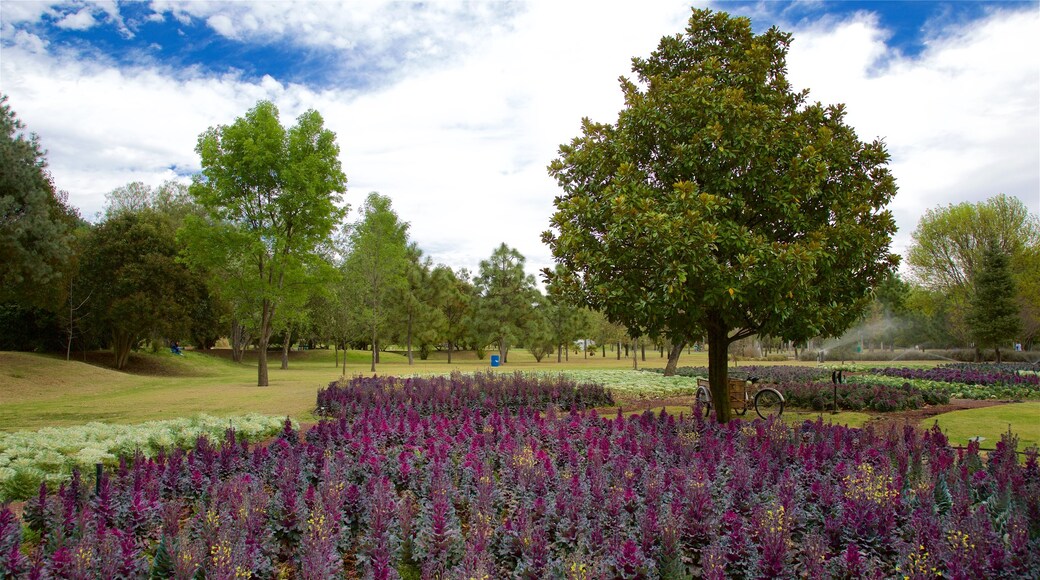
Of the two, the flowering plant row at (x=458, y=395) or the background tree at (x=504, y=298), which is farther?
the background tree at (x=504, y=298)

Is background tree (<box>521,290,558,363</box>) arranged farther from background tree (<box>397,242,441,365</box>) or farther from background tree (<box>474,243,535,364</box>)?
background tree (<box>397,242,441,365</box>)

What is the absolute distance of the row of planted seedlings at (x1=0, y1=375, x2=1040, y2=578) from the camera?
4.35 metres

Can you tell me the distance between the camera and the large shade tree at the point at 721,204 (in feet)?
32.2

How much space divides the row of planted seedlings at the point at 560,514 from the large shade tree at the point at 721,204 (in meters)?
2.67

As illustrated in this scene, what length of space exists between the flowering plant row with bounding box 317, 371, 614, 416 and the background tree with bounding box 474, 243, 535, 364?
3874 cm

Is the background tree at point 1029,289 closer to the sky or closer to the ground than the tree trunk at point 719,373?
closer to the sky

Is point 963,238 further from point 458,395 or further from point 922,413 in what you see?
point 458,395

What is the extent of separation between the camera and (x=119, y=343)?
39.3m

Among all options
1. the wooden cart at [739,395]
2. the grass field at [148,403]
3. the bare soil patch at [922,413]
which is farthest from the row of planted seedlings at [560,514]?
the bare soil patch at [922,413]

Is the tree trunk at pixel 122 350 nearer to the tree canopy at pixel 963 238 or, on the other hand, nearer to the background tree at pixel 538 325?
the background tree at pixel 538 325

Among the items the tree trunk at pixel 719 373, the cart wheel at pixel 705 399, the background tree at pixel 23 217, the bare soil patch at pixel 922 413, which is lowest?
the bare soil patch at pixel 922 413

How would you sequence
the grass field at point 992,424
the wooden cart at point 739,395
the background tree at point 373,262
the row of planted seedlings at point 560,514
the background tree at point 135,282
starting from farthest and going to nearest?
the background tree at point 373,262
the background tree at point 135,282
the wooden cart at point 739,395
the grass field at point 992,424
the row of planted seedlings at point 560,514

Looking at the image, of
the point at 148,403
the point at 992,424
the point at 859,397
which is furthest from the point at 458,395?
the point at 992,424

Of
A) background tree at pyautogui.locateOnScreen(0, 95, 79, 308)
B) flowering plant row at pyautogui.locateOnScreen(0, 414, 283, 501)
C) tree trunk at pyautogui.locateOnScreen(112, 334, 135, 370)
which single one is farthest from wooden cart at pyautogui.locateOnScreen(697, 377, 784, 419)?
tree trunk at pyautogui.locateOnScreen(112, 334, 135, 370)
